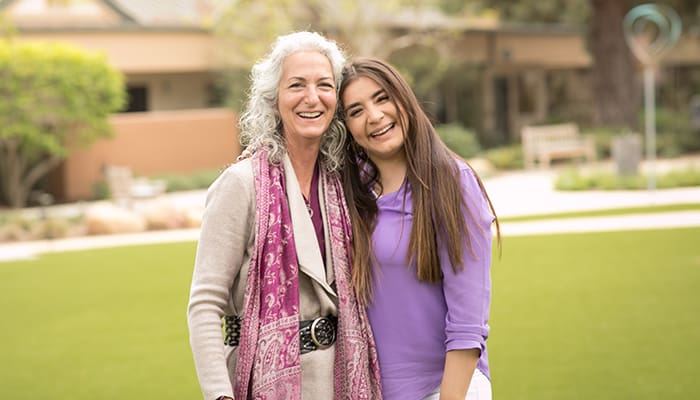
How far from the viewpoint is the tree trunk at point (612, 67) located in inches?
1086

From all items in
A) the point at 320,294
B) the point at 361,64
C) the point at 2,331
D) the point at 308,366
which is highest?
the point at 361,64

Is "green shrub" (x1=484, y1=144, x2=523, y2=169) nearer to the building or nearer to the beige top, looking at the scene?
the building

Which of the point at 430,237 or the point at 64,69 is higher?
the point at 64,69

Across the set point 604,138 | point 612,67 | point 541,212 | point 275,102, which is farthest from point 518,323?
point 612,67

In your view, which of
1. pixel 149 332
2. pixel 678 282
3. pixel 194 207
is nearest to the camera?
pixel 149 332

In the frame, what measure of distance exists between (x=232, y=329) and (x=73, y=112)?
18.6m

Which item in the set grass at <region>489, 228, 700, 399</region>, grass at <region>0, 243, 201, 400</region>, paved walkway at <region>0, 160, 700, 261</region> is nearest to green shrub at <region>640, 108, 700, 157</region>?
paved walkway at <region>0, 160, 700, 261</region>

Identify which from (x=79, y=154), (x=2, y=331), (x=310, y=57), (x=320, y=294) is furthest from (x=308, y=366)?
(x=79, y=154)

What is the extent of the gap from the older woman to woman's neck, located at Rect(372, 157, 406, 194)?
0.53 ft

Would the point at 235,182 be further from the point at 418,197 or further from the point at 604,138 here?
the point at 604,138

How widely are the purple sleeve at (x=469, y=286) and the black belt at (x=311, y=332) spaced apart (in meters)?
0.38

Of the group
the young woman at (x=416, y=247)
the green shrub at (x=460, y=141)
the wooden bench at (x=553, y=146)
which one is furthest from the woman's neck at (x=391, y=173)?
the green shrub at (x=460, y=141)

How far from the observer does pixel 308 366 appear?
3.20 meters

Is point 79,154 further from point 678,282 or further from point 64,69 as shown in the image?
point 678,282
